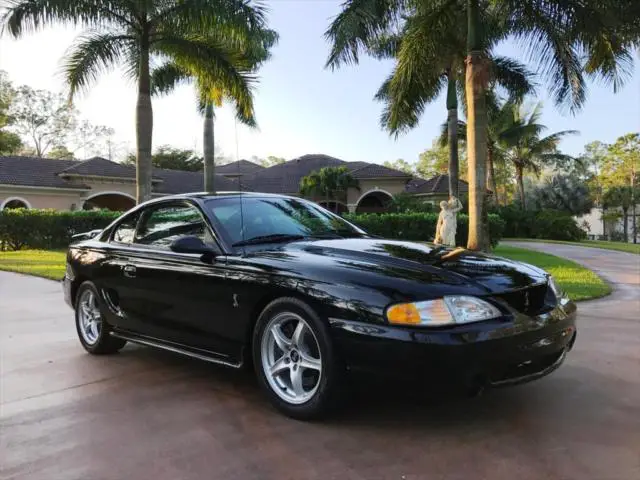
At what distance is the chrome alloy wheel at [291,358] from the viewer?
3590 mm

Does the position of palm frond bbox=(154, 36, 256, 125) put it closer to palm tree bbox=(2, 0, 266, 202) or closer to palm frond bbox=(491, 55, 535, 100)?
palm tree bbox=(2, 0, 266, 202)

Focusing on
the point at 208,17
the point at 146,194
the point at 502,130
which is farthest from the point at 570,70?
the point at 502,130

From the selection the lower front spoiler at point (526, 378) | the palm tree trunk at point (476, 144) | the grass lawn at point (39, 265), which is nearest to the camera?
the lower front spoiler at point (526, 378)

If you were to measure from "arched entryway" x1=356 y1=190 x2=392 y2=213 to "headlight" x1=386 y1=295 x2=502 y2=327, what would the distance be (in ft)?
103

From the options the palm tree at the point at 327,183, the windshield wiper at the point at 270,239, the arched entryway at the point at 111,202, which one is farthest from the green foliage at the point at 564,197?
the windshield wiper at the point at 270,239

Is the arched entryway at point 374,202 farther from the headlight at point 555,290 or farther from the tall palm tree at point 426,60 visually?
the headlight at point 555,290

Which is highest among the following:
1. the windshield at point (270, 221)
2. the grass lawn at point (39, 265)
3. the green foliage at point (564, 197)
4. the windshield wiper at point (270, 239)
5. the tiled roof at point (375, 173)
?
the tiled roof at point (375, 173)

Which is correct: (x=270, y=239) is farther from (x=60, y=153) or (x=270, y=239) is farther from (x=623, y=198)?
(x=60, y=153)

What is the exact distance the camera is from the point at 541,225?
117ft

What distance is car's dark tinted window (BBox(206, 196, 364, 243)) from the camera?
434 cm

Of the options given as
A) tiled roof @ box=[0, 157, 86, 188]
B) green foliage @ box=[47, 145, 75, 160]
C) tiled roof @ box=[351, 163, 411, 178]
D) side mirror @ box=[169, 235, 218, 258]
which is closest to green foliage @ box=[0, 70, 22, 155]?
green foliage @ box=[47, 145, 75, 160]

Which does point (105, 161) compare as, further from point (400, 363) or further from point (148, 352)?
point (400, 363)

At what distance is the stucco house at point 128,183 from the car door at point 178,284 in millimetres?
22608

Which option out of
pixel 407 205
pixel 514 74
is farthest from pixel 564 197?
pixel 514 74
